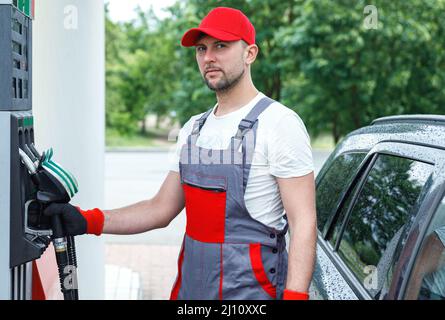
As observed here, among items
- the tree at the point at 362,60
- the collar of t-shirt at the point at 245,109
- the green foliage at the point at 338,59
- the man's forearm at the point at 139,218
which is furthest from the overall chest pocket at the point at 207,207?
the tree at the point at 362,60

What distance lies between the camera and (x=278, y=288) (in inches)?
92.7

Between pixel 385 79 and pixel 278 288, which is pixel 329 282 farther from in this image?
pixel 385 79

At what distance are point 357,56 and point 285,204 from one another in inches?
790

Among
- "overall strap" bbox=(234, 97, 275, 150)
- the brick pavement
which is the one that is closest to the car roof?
"overall strap" bbox=(234, 97, 275, 150)

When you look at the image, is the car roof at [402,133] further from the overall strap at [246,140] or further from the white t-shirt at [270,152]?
the overall strap at [246,140]

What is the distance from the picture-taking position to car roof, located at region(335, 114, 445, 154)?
2.16 metres

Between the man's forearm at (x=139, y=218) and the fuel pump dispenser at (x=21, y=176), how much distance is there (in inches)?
10.9

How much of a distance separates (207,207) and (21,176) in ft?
1.87

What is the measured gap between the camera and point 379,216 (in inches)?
99.0

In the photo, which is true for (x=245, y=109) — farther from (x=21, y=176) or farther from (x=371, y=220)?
(x=21, y=176)

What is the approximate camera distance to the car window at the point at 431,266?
1899 mm

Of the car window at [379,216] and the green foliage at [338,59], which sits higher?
the green foliage at [338,59]

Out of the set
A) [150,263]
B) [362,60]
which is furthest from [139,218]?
[362,60]

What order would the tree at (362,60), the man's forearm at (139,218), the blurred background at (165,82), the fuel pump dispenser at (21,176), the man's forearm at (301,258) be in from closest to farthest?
the fuel pump dispenser at (21,176) → the man's forearm at (301,258) → the man's forearm at (139,218) → the blurred background at (165,82) → the tree at (362,60)
